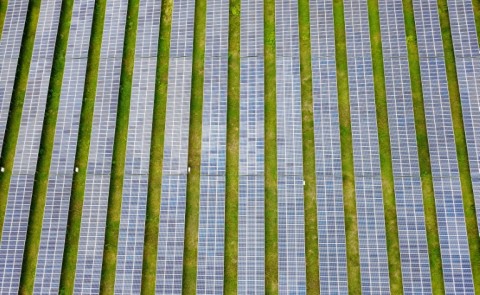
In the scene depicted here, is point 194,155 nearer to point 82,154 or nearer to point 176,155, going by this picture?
point 176,155

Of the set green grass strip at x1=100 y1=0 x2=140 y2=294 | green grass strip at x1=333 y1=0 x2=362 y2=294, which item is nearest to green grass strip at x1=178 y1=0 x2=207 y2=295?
green grass strip at x1=100 y1=0 x2=140 y2=294

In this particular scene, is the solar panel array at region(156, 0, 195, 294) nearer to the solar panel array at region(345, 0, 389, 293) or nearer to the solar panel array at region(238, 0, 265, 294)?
the solar panel array at region(238, 0, 265, 294)

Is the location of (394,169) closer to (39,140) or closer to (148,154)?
(148,154)

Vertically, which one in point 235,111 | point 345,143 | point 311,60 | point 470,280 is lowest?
point 470,280

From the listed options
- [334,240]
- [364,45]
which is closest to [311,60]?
[364,45]

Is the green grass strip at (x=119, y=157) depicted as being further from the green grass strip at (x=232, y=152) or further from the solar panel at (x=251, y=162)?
the solar panel at (x=251, y=162)

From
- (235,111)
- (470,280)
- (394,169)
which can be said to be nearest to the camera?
(470,280)

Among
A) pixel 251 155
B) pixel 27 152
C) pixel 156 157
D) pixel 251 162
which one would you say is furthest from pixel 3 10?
pixel 251 162
